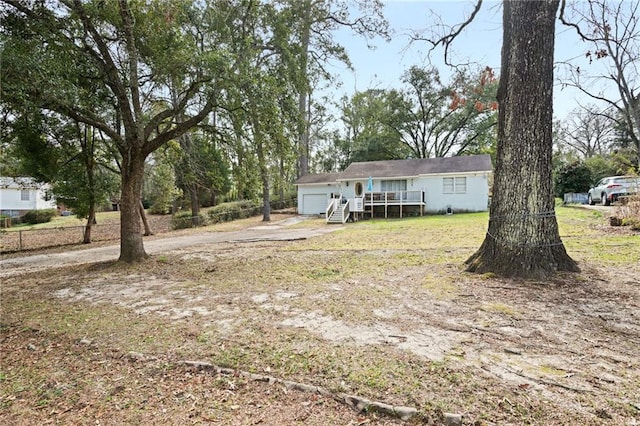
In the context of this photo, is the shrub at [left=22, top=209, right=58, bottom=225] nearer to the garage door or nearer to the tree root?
the garage door

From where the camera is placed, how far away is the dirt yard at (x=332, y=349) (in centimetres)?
233

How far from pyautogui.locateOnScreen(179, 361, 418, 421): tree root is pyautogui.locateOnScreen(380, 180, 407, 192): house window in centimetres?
2132

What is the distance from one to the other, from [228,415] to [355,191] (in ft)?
72.6

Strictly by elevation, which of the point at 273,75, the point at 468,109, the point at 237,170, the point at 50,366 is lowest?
the point at 50,366

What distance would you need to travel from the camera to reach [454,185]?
71.5 feet

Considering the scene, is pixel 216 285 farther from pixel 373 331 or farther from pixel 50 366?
pixel 373 331

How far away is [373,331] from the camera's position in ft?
11.6

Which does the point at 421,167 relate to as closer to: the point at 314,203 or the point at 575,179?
the point at 314,203

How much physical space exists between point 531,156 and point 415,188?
57.4ft

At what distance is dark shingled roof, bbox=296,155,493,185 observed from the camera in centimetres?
2153

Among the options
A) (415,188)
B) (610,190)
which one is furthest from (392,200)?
(610,190)

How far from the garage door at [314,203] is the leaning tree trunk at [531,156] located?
21810 millimetres

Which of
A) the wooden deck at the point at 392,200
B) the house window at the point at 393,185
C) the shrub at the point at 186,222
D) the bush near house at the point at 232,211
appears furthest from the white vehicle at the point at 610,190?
the shrub at the point at 186,222

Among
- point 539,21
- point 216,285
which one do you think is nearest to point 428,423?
point 216,285
